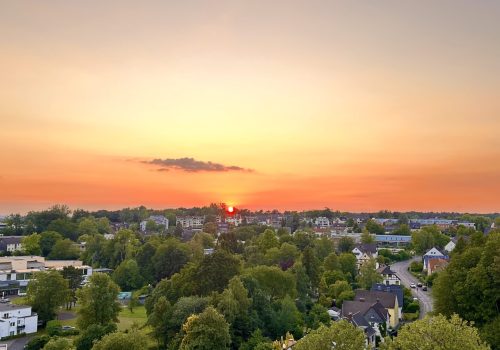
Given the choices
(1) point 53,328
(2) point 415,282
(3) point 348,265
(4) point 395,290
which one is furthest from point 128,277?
(2) point 415,282

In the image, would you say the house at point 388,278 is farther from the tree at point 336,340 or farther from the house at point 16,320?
the tree at point 336,340

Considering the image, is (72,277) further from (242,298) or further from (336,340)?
(336,340)

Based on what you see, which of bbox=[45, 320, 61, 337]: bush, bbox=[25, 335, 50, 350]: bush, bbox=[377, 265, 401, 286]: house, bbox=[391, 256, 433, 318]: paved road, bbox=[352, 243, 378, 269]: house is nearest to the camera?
bbox=[25, 335, 50, 350]: bush

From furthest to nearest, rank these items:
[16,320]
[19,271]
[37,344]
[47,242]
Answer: [47,242], [19,271], [16,320], [37,344]

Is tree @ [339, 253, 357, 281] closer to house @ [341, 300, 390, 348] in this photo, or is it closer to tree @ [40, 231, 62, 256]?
house @ [341, 300, 390, 348]

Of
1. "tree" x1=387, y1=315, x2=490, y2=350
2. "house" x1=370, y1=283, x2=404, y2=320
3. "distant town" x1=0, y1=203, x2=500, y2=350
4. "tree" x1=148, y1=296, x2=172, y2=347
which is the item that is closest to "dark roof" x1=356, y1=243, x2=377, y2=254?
"distant town" x1=0, y1=203, x2=500, y2=350

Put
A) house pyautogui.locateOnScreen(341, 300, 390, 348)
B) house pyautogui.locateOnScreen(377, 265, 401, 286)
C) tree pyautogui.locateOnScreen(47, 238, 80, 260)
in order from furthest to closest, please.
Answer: tree pyautogui.locateOnScreen(47, 238, 80, 260) < house pyautogui.locateOnScreen(377, 265, 401, 286) < house pyautogui.locateOnScreen(341, 300, 390, 348)
